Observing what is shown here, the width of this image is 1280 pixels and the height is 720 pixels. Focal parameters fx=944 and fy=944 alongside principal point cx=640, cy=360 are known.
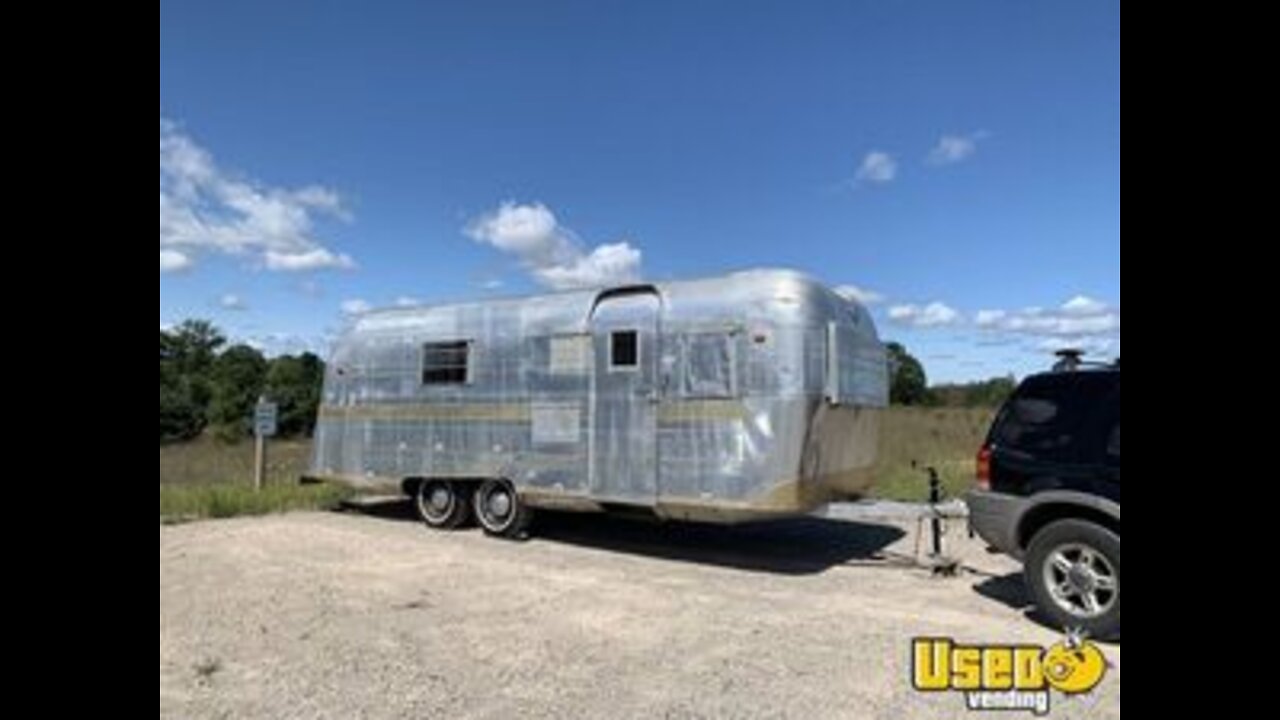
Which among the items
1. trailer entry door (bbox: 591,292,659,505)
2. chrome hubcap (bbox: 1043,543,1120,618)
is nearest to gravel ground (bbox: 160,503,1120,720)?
chrome hubcap (bbox: 1043,543,1120,618)

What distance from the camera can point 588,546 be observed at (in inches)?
454

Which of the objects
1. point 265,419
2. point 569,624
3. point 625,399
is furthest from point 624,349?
point 265,419

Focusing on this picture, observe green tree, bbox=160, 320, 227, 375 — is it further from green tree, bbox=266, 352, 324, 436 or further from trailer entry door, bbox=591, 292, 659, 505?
trailer entry door, bbox=591, 292, 659, 505

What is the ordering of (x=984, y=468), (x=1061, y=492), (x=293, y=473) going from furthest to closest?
(x=293, y=473) < (x=984, y=468) < (x=1061, y=492)

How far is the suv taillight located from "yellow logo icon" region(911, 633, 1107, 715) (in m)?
1.41

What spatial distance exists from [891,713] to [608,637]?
2.36 meters

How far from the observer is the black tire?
6844 mm

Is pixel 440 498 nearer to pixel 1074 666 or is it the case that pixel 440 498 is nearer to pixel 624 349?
pixel 624 349

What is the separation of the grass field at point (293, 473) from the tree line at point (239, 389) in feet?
68.2

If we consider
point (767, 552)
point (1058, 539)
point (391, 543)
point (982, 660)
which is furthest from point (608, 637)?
point (391, 543)

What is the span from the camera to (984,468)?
787 cm

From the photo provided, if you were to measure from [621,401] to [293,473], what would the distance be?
9.99m
